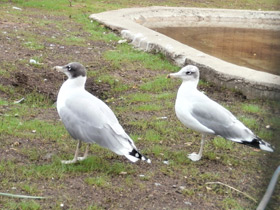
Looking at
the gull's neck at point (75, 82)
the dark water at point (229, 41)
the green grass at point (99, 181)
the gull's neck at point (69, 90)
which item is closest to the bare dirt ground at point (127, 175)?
the green grass at point (99, 181)

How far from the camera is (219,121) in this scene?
4332 mm

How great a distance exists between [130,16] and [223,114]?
8.13 metres

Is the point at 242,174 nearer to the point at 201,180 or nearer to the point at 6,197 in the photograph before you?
the point at 201,180

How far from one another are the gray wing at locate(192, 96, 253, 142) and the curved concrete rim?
0.48 metres

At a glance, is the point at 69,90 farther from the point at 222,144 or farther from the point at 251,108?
the point at 251,108

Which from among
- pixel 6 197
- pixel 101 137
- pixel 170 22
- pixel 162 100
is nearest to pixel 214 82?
pixel 162 100

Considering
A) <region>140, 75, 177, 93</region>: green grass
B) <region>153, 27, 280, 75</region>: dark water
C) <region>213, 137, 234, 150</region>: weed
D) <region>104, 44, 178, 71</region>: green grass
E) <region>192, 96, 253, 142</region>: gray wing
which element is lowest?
<region>153, 27, 280, 75</region>: dark water

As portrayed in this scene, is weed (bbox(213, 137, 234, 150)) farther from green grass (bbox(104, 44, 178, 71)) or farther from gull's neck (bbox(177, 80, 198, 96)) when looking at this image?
green grass (bbox(104, 44, 178, 71))

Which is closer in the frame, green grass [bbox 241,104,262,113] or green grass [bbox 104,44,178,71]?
green grass [bbox 241,104,262,113]

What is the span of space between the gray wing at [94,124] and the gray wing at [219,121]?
0.82m

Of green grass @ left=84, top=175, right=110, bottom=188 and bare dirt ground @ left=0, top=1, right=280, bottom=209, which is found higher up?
green grass @ left=84, top=175, right=110, bottom=188

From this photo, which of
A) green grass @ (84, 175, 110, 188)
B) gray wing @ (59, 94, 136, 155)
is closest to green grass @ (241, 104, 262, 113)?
gray wing @ (59, 94, 136, 155)

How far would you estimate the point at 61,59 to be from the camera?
766 cm

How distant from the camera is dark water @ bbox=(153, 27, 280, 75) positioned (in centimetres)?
932
